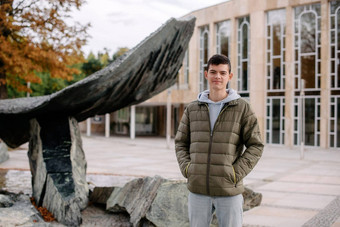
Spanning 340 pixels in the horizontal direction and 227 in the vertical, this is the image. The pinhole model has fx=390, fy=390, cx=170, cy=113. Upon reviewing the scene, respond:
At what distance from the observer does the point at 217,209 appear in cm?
287

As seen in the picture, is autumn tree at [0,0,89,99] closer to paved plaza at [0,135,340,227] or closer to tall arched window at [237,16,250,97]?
paved plaza at [0,135,340,227]

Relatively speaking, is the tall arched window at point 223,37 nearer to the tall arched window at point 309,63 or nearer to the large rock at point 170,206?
the tall arched window at point 309,63

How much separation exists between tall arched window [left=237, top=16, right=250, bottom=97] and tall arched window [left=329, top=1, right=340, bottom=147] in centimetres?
480

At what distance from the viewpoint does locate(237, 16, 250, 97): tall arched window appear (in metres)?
23.4

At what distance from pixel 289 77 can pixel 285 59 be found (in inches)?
41.8

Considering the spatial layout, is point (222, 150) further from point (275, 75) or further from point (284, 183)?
point (275, 75)

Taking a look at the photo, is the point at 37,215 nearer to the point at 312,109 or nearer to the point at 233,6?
the point at 312,109

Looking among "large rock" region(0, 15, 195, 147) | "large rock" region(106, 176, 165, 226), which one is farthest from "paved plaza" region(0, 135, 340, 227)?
"large rock" region(0, 15, 195, 147)

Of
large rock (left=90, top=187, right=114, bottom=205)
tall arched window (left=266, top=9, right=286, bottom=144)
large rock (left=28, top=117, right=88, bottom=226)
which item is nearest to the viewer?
large rock (left=28, top=117, right=88, bottom=226)

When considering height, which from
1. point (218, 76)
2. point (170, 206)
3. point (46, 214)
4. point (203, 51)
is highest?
point (203, 51)

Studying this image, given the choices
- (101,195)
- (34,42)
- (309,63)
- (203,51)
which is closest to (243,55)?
(203,51)

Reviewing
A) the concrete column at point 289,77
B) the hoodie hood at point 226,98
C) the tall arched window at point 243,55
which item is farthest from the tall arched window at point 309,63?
the hoodie hood at point 226,98

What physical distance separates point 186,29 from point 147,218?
2753 millimetres

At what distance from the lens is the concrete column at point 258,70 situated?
22.3 metres
